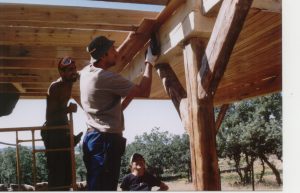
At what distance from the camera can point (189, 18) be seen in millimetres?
3119

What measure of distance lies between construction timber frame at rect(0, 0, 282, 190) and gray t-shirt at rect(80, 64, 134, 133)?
0.59m

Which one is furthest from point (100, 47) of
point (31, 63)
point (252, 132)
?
point (252, 132)

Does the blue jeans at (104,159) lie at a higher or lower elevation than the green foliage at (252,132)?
higher

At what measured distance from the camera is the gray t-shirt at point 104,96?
300 centimetres

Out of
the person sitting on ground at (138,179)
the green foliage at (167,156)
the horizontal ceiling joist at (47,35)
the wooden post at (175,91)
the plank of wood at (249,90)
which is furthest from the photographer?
the green foliage at (167,156)

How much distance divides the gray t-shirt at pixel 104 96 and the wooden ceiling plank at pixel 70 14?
92 centimetres

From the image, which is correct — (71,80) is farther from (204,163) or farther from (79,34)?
(204,163)

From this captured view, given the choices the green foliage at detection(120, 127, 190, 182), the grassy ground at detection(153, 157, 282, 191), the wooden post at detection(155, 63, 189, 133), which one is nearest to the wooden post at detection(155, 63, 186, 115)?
the wooden post at detection(155, 63, 189, 133)

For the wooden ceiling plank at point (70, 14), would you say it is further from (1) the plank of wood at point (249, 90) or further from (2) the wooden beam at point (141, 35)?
(1) the plank of wood at point (249, 90)

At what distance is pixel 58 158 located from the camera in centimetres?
439

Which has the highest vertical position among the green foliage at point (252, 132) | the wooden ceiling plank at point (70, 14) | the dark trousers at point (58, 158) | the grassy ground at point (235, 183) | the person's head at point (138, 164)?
the wooden ceiling plank at point (70, 14)

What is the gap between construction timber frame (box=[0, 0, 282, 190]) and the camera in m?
2.47

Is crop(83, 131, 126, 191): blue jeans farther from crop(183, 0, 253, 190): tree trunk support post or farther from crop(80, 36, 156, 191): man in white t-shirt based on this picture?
crop(183, 0, 253, 190): tree trunk support post

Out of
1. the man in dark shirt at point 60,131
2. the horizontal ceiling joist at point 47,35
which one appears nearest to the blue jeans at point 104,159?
the man in dark shirt at point 60,131
